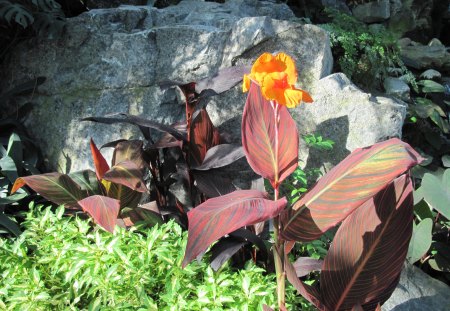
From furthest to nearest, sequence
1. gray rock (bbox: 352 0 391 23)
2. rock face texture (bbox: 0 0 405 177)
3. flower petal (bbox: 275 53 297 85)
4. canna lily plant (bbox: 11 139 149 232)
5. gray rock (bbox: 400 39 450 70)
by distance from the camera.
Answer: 1. gray rock (bbox: 352 0 391 23)
2. gray rock (bbox: 400 39 450 70)
3. rock face texture (bbox: 0 0 405 177)
4. canna lily plant (bbox: 11 139 149 232)
5. flower petal (bbox: 275 53 297 85)

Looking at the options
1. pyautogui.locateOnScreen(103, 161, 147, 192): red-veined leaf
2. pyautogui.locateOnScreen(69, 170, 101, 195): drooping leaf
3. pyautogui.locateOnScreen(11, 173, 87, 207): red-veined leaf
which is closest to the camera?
pyautogui.locateOnScreen(103, 161, 147, 192): red-veined leaf

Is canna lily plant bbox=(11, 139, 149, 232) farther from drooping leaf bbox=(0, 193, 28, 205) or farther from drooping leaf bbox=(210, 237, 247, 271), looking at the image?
drooping leaf bbox=(210, 237, 247, 271)

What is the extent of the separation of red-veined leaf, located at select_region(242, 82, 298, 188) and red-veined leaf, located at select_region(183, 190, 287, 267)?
0.18 metres

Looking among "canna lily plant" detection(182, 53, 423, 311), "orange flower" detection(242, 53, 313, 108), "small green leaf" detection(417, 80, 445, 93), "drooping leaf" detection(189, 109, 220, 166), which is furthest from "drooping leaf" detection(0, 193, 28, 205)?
"small green leaf" detection(417, 80, 445, 93)

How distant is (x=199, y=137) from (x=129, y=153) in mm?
380

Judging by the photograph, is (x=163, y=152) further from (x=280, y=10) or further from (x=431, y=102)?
(x=431, y=102)

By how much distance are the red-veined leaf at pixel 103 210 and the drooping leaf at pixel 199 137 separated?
0.61m

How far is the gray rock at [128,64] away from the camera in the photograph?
9.93 feet

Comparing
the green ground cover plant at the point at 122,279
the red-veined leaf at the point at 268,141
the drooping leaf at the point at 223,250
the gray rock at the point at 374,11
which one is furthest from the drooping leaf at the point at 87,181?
the gray rock at the point at 374,11

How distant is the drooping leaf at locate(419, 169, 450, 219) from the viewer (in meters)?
2.44

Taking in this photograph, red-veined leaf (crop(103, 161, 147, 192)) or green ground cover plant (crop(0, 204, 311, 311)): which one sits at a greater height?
red-veined leaf (crop(103, 161, 147, 192))

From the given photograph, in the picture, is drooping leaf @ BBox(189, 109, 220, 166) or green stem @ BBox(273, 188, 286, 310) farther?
drooping leaf @ BBox(189, 109, 220, 166)

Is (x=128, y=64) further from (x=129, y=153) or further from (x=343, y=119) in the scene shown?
(x=343, y=119)

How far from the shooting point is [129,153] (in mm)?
2621
